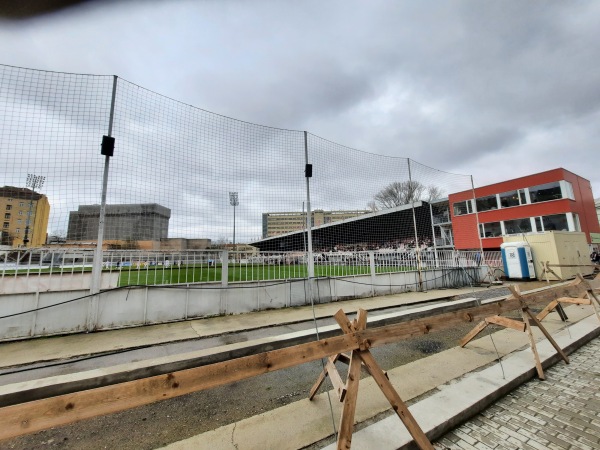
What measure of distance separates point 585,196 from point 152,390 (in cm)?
3162

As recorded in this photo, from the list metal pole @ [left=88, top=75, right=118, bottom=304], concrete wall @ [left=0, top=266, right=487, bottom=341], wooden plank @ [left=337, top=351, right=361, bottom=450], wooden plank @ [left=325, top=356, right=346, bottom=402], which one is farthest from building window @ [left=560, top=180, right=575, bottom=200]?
metal pole @ [left=88, top=75, right=118, bottom=304]

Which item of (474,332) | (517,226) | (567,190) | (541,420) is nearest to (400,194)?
(474,332)

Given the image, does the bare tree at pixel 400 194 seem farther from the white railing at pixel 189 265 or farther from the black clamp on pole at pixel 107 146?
the black clamp on pole at pixel 107 146

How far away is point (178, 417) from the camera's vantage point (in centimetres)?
248

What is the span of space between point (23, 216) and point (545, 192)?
27.7 m

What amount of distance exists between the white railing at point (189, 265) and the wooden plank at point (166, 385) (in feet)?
15.9

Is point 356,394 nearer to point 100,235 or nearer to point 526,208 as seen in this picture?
point 100,235

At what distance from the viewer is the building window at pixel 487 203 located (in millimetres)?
22828

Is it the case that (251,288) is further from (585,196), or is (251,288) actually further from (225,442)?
(585,196)

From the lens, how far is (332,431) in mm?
2154

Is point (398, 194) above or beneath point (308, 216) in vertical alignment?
above

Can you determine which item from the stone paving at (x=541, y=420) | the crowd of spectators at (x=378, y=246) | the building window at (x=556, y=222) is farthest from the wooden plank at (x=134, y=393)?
the building window at (x=556, y=222)


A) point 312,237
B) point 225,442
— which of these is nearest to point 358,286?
point 312,237

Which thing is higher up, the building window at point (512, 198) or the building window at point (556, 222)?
the building window at point (512, 198)
